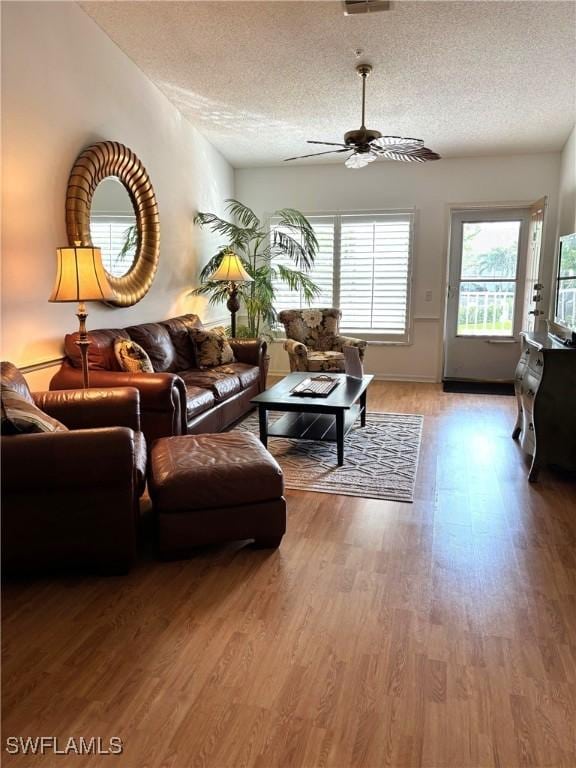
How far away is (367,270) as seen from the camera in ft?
21.7

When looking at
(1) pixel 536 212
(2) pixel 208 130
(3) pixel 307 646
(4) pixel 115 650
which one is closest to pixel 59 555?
(4) pixel 115 650

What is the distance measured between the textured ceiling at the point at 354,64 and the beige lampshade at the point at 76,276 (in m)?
1.65

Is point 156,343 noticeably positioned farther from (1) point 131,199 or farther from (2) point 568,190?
(2) point 568,190

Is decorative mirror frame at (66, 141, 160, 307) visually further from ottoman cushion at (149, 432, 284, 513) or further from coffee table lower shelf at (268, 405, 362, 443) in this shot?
ottoman cushion at (149, 432, 284, 513)

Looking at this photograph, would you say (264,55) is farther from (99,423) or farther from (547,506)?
(547,506)

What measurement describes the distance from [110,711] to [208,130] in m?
5.34

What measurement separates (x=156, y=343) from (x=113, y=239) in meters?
0.84

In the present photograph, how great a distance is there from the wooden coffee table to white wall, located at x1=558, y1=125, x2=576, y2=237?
108 inches

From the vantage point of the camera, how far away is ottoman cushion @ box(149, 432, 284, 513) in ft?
7.77

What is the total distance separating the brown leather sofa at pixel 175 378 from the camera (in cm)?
328

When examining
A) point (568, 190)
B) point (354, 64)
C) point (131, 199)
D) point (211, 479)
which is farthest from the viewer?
point (568, 190)

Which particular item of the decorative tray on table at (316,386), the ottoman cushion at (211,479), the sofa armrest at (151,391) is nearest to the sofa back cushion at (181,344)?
the decorative tray on table at (316,386)

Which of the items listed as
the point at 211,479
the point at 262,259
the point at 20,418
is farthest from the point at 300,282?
the point at 20,418

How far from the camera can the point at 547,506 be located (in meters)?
3.05
